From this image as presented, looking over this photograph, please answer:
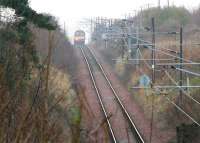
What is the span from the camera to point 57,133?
2939mm

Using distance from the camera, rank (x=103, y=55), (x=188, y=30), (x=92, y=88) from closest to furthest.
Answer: (x=92, y=88) → (x=188, y=30) → (x=103, y=55)

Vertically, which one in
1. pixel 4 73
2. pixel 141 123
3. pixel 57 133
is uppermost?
pixel 4 73

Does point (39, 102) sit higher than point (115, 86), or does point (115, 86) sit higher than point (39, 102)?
point (39, 102)

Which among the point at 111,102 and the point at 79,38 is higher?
the point at 79,38

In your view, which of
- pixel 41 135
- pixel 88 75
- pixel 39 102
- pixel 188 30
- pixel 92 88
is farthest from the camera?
pixel 188 30

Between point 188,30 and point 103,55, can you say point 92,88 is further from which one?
point 103,55

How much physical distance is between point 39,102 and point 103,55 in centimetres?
6260

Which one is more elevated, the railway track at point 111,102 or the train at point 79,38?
the train at point 79,38

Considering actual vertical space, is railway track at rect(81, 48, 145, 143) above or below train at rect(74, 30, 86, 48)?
below

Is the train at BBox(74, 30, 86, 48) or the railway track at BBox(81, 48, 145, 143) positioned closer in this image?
the railway track at BBox(81, 48, 145, 143)

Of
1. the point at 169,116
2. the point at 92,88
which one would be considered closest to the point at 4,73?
the point at 169,116

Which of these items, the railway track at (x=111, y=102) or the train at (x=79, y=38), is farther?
the train at (x=79, y=38)

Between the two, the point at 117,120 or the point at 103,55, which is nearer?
the point at 117,120

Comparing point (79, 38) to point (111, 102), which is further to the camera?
point (79, 38)
